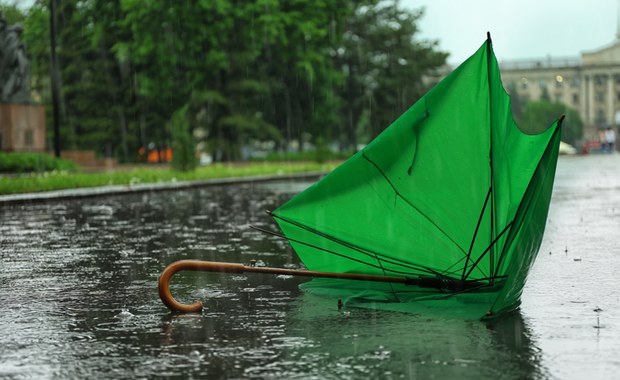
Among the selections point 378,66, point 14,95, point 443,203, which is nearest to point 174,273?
point 443,203

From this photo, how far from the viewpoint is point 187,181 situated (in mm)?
36375

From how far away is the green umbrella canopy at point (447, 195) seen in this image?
8117 millimetres

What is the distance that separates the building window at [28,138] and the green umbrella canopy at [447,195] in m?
33.3

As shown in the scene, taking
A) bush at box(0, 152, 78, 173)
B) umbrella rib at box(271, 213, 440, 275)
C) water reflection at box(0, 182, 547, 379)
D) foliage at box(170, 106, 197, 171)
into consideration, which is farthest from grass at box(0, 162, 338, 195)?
umbrella rib at box(271, 213, 440, 275)

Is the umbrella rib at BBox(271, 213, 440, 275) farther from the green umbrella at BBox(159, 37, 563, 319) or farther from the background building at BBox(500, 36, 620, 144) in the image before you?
the background building at BBox(500, 36, 620, 144)

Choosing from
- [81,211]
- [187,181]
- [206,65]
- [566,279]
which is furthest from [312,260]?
[206,65]

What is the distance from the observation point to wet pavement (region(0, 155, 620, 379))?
6047 mm

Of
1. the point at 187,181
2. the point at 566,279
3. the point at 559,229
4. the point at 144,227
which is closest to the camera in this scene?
the point at 566,279

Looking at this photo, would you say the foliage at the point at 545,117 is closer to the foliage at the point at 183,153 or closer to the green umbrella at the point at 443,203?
the foliage at the point at 183,153

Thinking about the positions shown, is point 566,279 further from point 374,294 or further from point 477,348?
point 477,348

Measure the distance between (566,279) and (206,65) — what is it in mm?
45545

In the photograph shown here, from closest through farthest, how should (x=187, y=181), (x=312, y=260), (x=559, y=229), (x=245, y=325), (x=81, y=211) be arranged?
(x=245, y=325) → (x=312, y=260) → (x=559, y=229) → (x=81, y=211) → (x=187, y=181)

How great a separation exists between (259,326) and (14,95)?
33.9 meters

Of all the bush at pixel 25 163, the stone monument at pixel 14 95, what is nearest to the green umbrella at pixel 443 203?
the bush at pixel 25 163
